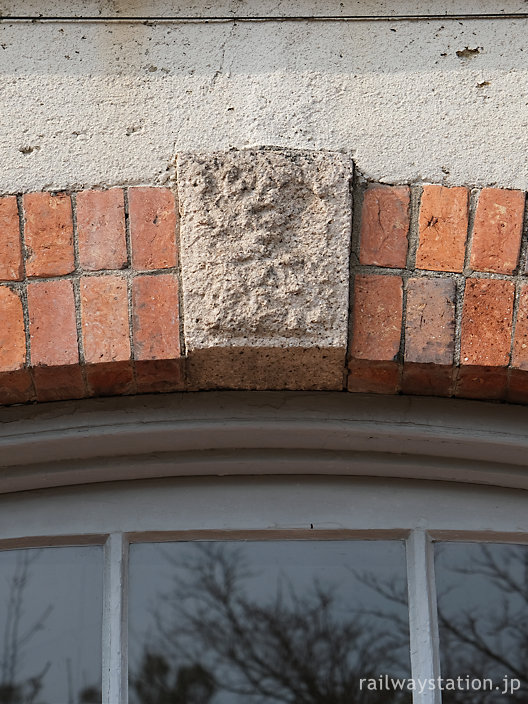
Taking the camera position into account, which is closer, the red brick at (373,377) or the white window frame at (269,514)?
the red brick at (373,377)

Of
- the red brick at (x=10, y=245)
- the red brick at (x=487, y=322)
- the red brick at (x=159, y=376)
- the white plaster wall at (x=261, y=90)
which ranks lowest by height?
the red brick at (x=159, y=376)

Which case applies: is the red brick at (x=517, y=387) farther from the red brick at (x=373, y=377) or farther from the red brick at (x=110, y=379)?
the red brick at (x=110, y=379)

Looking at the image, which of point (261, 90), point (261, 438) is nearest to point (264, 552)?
point (261, 438)

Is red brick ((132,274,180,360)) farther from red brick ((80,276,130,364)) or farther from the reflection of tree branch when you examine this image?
the reflection of tree branch

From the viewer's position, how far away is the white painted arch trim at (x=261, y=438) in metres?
1.70

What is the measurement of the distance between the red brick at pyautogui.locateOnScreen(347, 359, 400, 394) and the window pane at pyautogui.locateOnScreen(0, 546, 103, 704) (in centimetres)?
56

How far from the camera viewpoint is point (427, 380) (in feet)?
5.32

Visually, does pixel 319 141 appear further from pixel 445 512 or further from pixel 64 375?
pixel 445 512

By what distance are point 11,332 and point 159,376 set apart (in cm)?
25

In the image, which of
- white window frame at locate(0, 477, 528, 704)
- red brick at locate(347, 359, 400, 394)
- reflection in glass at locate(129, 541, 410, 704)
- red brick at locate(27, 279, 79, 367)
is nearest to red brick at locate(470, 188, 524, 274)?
red brick at locate(347, 359, 400, 394)

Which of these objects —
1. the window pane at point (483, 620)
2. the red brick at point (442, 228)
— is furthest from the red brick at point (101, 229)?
the window pane at point (483, 620)

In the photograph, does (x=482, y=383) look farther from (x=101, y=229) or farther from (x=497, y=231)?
(x=101, y=229)

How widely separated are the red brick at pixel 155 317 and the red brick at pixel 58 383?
12cm

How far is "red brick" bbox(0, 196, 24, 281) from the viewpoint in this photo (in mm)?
1602
